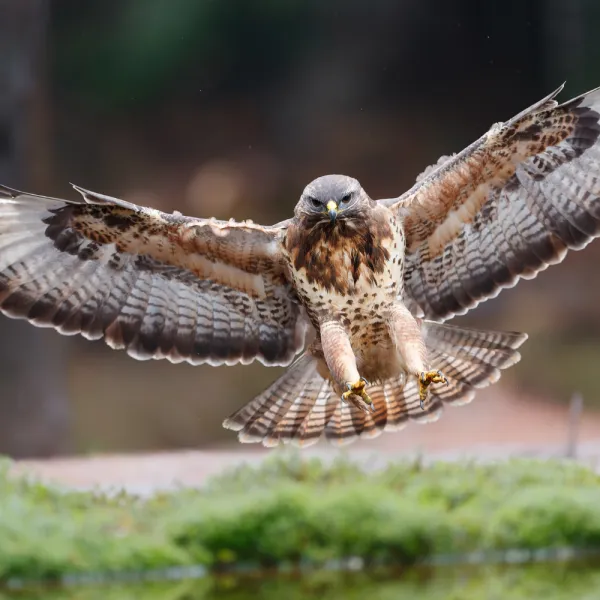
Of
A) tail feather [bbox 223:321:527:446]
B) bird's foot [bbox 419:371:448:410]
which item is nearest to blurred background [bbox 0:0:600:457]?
tail feather [bbox 223:321:527:446]

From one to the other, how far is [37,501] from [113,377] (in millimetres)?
4898

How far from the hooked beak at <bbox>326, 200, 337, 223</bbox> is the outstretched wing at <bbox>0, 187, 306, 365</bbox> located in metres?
0.45

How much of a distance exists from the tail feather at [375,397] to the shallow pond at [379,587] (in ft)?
2.23

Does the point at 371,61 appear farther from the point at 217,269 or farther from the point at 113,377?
the point at 217,269

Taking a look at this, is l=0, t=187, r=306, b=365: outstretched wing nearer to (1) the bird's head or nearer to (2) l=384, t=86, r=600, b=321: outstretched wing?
(1) the bird's head

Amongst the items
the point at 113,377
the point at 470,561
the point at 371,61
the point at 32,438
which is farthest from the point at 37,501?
the point at 371,61

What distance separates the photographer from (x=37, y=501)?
20.1ft

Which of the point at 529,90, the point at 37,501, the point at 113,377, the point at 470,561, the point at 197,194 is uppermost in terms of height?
the point at 529,90

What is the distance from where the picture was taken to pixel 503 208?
5.27 meters

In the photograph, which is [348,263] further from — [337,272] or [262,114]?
[262,114]

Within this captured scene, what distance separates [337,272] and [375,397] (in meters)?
0.92

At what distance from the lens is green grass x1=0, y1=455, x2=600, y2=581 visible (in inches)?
210

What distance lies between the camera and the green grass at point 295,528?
17.5 feet

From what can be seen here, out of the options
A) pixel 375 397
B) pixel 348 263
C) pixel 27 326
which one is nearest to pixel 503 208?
pixel 348 263
